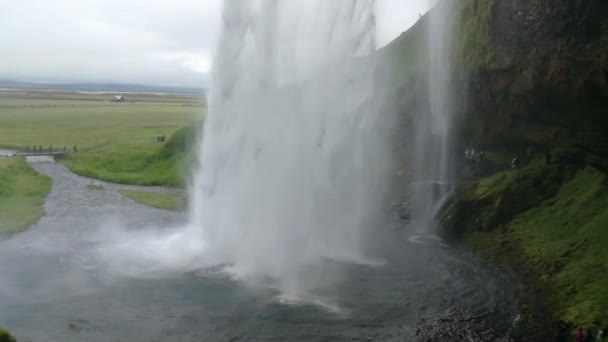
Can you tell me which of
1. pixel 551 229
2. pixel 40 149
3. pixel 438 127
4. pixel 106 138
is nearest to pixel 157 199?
pixel 438 127

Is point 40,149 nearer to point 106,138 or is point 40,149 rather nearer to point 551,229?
point 106,138

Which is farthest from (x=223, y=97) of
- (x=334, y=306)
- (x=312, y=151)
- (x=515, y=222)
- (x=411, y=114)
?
(x=411, y=114)

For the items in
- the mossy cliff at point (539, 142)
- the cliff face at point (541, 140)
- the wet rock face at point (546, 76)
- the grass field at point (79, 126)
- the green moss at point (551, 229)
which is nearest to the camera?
the green moss at point (551, 229)

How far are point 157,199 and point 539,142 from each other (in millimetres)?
32889

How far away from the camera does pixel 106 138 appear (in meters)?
96.8

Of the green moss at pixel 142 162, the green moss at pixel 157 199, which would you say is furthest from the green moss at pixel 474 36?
the green moss at pixel 142 162

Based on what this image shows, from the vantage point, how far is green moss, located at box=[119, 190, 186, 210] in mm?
53250

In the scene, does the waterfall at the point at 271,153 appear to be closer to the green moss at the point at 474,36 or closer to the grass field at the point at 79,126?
the green moss at the point at 474,36

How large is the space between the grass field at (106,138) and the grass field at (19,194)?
6.48 metres

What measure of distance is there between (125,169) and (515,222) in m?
46.6

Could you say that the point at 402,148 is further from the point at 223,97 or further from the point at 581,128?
the point at 223,97

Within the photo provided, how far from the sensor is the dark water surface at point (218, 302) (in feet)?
83.3

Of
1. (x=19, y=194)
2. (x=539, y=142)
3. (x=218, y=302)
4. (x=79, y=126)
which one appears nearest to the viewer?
(x=218, y=302)

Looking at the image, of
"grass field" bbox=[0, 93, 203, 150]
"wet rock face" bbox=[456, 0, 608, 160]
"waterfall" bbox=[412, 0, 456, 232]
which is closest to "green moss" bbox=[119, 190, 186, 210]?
"waterfall" bbox=[412, 0, 456, 232]
